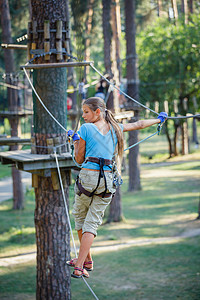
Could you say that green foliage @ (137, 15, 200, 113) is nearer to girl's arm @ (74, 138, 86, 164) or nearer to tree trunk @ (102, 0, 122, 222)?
tree trunk @ (102, 0, 122, 222)

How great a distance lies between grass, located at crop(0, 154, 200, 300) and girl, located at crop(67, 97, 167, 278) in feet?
13.7

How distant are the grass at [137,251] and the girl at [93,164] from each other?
13.7ft

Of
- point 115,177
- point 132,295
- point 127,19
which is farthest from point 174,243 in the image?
point 127,19

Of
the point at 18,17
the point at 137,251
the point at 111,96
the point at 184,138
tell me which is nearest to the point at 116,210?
the point at 137,251

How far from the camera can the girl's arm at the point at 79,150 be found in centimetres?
346

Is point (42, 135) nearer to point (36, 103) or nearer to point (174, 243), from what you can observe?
point (36, 103)

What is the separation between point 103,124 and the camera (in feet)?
11.6

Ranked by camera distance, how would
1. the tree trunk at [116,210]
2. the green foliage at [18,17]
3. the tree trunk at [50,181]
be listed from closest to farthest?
the tree trunk at [50,181]
the tree trunk at [116,210]
the green foliage at [18,17]

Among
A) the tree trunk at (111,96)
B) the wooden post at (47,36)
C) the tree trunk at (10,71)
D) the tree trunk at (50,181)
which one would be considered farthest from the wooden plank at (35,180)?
the tree trunk at (10,71)

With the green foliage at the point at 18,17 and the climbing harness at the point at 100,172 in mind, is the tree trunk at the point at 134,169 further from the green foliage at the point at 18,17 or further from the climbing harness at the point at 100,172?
the climbing harness at the point at 100,172

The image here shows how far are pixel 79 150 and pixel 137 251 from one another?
22.1 feet

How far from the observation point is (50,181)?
5492 millimetres

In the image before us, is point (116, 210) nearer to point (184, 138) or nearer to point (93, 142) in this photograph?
point (93, 142)

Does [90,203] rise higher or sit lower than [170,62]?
lower
